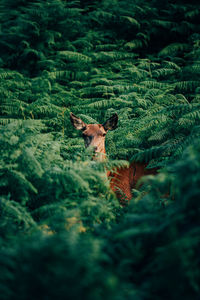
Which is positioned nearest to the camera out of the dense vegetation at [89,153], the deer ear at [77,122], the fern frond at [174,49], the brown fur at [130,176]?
the dense vegetation at [89,153]

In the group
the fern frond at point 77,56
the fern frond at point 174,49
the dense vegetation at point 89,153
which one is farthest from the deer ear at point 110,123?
the fern frond at point 174,49

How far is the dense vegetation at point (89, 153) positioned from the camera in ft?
5.25

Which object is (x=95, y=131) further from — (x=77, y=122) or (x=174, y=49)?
(x=174, y=49)

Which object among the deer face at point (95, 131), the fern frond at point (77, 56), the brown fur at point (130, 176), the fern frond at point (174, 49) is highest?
the fern frond at point (174, 49)

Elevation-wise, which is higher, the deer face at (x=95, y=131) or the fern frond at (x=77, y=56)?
the fern frond at (x=77, y=56)

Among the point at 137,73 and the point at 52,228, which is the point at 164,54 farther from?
the point at 52,228

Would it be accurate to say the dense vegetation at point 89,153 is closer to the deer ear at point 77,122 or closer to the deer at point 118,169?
the deer at point 118,169

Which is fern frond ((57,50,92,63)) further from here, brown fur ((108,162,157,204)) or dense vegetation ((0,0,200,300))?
brown fur ((108,162,157,204))

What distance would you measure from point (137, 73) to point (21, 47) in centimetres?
480

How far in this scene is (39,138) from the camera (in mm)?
3650

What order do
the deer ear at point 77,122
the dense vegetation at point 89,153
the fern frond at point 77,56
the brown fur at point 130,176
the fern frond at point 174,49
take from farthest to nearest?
1. the fern frond at point 174,49
2. the fern frond at point 77,56
3. the deer ear at point 77,122
4. the brown fur at point 130,176
5. the dense vegetation at point 89,153

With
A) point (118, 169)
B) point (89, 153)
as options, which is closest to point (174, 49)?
point (118, 169)

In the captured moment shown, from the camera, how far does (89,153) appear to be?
369 centimetres

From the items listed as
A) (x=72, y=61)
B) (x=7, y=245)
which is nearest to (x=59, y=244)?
(x=7, y=245)
